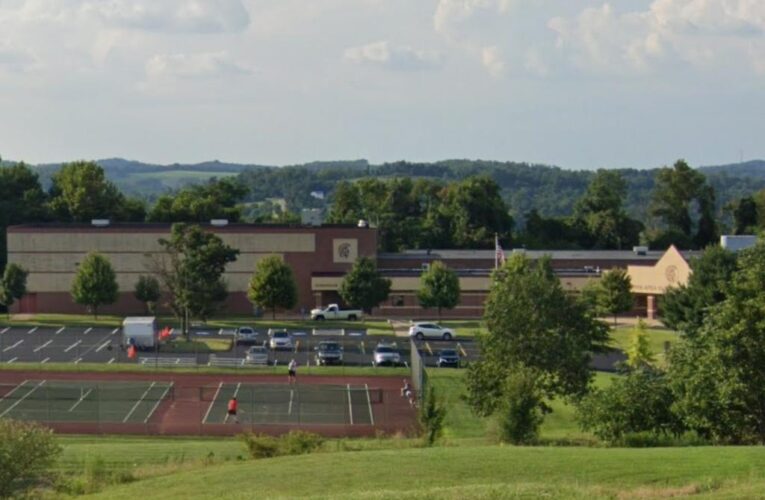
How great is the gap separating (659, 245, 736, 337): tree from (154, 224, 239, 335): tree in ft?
87.4

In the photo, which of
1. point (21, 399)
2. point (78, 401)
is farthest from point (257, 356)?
point (21, 399)

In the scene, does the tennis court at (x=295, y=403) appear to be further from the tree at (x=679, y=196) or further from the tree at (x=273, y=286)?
the tree at (x=679, y=196)

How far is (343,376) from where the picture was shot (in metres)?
55.0

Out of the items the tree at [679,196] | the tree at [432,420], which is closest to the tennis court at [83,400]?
the tree at [432,420]

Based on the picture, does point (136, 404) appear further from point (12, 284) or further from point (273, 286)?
point (12, 284)

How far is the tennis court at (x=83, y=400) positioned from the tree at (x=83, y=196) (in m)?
52.3

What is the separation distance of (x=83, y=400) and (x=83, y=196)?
59.4m

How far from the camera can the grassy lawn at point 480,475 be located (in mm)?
21000

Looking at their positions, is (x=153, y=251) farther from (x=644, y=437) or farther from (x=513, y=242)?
(x=644, y=437)

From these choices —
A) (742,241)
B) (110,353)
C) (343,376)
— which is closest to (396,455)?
(343,376)

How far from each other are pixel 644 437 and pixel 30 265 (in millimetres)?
59579

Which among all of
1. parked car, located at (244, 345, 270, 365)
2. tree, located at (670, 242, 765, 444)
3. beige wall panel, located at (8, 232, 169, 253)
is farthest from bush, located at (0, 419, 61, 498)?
beige wall panel, located at (8, 232, 169, 253)

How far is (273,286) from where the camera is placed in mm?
77688

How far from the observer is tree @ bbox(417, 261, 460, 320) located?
264ft
